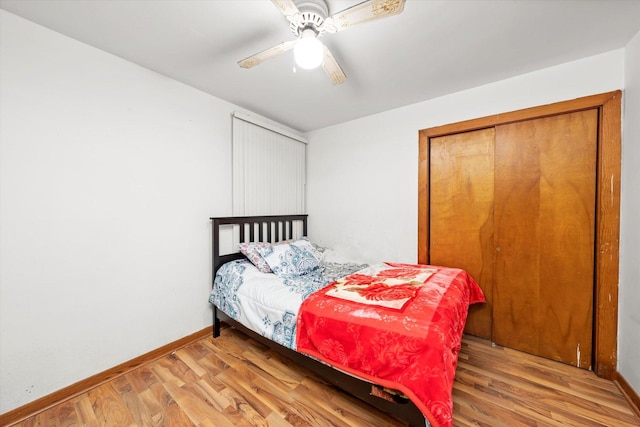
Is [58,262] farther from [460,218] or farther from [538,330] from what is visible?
[538,330]

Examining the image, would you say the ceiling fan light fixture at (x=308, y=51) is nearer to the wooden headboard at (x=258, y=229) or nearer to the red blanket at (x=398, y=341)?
the red blanket at (x=398, y=341)

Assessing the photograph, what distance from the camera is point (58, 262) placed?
1.58 m

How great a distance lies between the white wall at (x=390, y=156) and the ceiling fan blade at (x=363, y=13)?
1636 millimetres

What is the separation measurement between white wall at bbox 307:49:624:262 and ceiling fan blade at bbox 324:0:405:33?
64.4 inches

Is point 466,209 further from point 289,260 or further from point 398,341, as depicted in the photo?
point 289,260

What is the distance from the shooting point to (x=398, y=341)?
120 centimetres

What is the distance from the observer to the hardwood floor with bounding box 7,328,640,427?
1411 mm

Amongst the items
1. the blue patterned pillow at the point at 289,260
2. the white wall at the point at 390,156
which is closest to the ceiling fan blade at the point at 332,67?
the white wall at the point at 390,156

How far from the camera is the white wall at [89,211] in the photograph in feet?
4.73

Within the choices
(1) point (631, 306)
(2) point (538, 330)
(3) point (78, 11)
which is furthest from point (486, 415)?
(3) point (78, 11)

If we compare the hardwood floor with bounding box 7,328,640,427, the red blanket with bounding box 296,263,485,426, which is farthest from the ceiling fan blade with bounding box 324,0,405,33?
the hardwood floor with bounding box 7,328,640,427

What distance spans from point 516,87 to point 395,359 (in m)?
2.45

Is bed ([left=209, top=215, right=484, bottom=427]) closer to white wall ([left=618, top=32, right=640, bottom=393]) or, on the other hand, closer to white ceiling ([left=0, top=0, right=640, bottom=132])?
white wall ([left=618, top=32, right=640, bottom=393])

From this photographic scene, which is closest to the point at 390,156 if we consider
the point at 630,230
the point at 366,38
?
the point at 366,38
